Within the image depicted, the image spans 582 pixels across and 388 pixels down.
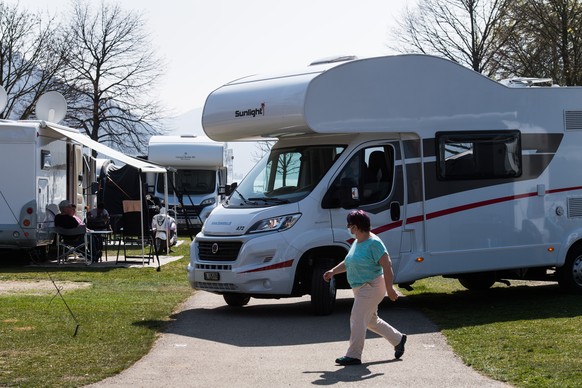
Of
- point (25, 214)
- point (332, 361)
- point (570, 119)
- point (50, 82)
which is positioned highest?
point (50, 82)

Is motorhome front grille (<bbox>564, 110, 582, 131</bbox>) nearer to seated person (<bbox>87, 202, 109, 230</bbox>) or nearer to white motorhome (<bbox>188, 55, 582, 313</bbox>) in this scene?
white motorhome (<bbox>188, 55, 582, 313</bbox>)

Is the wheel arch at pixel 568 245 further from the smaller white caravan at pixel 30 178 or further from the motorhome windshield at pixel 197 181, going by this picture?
the motorhome windshield at pixel 197 181

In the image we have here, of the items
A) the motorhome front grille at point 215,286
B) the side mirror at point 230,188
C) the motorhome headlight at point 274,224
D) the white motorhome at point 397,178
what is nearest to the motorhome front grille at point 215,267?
the white motorhome at point 397,178

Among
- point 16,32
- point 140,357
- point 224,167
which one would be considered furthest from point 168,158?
point 140,357

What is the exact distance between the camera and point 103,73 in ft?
180

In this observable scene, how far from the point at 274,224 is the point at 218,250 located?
0.87m

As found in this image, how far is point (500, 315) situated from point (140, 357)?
5.30 m

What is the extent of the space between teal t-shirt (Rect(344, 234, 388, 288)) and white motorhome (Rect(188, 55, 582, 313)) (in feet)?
10.9

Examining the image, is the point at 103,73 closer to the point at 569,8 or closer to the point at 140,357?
the point at 569,8

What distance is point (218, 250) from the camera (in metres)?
13.8

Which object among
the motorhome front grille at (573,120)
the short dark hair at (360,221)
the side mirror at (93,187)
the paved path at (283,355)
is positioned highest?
the motorhome front grille at (573,120)

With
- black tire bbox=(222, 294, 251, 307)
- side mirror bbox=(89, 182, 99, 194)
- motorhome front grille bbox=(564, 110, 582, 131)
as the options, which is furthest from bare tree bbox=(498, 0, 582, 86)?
black tire bbox=(222, 294, 251, 307)

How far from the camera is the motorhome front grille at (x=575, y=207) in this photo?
1554 cm

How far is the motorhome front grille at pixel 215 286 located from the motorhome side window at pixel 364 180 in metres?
1.63
